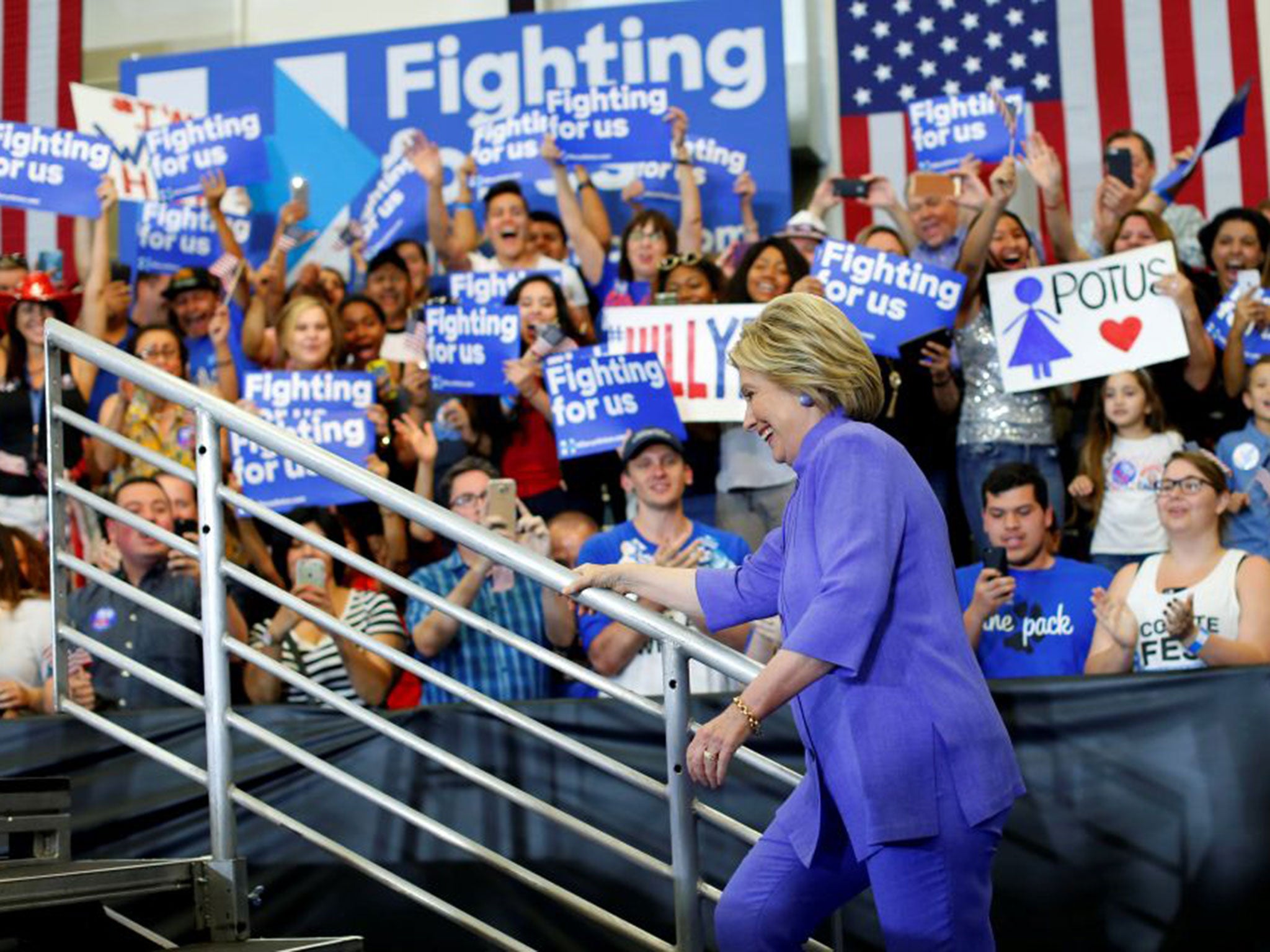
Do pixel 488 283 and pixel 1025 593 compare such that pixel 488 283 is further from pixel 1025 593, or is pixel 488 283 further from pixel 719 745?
pixel 719 745

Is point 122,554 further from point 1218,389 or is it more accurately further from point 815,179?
point 815,179

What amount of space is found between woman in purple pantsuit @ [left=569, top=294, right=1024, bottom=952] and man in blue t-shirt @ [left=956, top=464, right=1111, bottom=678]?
90.6 inches

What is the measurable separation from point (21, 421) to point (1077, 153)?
19.0 feet

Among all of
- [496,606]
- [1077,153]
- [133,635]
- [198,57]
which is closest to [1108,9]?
[1077,153]

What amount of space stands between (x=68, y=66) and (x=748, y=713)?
9681mm

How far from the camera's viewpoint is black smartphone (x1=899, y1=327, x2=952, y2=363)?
23.2 ft

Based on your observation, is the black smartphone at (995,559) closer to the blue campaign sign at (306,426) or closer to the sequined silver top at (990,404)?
the sequined silver top at (990,404)

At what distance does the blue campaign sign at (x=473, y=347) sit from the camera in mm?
7199

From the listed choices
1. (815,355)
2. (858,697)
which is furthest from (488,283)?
(858,697)

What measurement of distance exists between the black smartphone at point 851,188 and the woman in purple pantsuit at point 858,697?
15.6 ft

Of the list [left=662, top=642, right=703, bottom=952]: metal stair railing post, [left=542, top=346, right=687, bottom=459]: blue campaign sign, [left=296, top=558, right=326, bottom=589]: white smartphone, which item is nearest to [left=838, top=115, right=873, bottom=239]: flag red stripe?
[left=542, top=346, right=687, bottom=459]: blue campaign sign

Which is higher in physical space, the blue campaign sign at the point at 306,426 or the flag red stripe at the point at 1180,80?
the flag red stripe at the point at 1180,80

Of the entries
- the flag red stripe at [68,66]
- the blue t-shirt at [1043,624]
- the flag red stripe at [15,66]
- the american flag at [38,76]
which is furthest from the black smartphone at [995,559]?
the flag red stripe at [15,66]

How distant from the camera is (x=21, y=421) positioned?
299 inches
